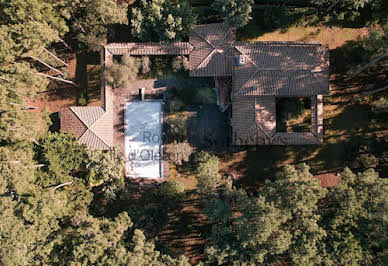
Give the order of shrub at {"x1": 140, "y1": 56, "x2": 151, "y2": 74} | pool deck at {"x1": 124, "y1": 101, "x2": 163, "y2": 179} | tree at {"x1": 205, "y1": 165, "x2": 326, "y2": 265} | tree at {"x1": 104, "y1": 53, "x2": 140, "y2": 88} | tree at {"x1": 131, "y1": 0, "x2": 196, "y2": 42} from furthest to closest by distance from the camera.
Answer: pool deck at {"x1": 124, "y1": 101, "x2": 163, "y2": 179}, shrub at {"x1": 140, "y1": 56, "x2": 151, "y2": 74}, tree at {"x1": 104, "y1": 53, "x2": 140, "y2": 88}, tree at {"x1": 131, "y1": 0, "x2": 196, "y2": 42}, tree at {"x1": 205, "y1": 165, "x2": 326, "y2": 265}

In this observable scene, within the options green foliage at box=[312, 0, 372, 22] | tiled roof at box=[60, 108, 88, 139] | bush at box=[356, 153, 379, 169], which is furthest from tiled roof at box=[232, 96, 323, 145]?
tiled roof at box=[60, 108, 88, 139]

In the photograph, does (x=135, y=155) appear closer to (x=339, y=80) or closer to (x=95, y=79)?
(x=95, y=79)

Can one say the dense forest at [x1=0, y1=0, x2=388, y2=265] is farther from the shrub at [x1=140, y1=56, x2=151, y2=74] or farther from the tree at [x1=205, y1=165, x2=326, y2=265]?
the shrub at [x1=140, y1=56, x2=151, y2=74]

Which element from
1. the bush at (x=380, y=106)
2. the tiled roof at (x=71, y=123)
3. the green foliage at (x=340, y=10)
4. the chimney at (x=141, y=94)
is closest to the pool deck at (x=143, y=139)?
the chimney at (x=141, y=94)

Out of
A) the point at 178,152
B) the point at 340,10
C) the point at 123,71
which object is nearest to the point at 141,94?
the point at 123,71

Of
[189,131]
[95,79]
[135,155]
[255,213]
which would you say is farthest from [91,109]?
[255,213]

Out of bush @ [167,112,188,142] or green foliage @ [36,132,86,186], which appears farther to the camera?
bush @ [167,112,188,142]
